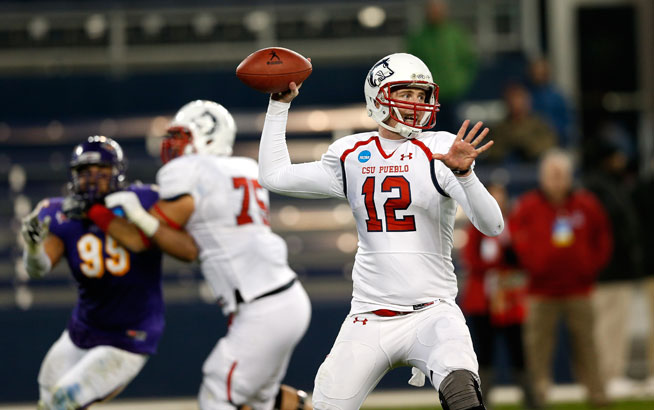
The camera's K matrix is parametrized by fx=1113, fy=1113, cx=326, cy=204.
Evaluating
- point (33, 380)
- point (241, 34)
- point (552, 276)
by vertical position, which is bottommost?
point (33, 380)

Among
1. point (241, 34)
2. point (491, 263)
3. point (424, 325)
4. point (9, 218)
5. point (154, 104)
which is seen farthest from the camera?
point (241, 34)

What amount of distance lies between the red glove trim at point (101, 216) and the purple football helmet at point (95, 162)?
10cm

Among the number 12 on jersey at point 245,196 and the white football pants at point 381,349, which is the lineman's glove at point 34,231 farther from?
the white football pants at point 381,349

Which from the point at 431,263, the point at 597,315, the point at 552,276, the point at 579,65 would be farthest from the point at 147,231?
the point at 579,65

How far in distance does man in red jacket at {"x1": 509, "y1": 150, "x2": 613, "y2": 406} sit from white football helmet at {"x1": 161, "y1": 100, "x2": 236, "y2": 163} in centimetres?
308

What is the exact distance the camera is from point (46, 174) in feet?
34.4

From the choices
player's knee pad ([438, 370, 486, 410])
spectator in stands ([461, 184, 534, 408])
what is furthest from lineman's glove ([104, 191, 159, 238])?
spectator in stands ([461, 184, 534, 408])

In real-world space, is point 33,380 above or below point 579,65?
below

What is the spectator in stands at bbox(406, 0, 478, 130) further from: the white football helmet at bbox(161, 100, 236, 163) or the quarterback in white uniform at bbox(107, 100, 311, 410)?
the quarterback in white uniform at bbox(107, 100, 311, 410)

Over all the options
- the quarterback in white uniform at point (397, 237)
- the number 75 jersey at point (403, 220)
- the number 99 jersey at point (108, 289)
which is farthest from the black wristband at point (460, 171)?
the number 99 jersey at point (108, 289)

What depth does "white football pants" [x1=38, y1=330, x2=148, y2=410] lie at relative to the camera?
17.0ft

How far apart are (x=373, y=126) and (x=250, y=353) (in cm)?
548

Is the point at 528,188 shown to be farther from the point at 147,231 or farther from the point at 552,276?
the point at 147,231

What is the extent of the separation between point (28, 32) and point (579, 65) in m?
6.44
